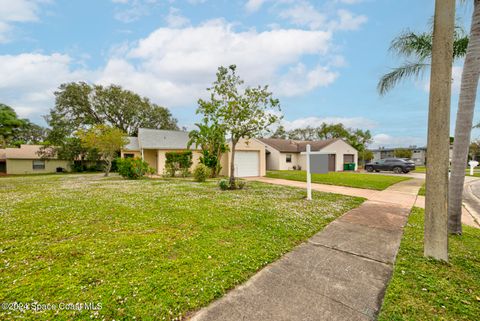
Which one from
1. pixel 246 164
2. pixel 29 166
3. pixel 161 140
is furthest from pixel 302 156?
pixel 29 166

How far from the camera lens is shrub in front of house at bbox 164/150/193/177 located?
50.9ft

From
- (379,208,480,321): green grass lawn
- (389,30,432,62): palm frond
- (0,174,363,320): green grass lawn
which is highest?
(389,30,432,62): palm frond

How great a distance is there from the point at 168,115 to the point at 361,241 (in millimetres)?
33013

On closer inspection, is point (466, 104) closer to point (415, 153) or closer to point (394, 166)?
point (394, 166)

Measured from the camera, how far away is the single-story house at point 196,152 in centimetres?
1670

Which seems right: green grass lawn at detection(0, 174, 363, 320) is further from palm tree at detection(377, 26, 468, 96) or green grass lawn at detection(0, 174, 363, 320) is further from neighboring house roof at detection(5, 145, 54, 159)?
neighboring house roof at detection(5, 145, 54, 159)

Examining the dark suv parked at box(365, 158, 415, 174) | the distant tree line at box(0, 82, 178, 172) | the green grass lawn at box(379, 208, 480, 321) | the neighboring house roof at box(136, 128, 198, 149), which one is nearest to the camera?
the green grass lawn at box(379, 208, 480, 321)

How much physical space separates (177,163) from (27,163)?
23.8 meters

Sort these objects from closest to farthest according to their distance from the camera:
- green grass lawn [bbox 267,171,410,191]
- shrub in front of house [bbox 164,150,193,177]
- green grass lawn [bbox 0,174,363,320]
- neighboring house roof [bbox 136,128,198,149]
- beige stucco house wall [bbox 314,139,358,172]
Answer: green grass lawn [bbox 0,174,363,320] < green grass lawn [bbox 267,171,410,191] < shrub in front of house [bbox 164,150,193,177] < neighboring house roof [bbox 136,128,198,149] < beige stucco house wall [bbox 314,139,358,172]

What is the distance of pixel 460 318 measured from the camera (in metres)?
2.02

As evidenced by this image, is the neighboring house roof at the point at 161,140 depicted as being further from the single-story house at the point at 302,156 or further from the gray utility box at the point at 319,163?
the gray utility box at the point at 319,163

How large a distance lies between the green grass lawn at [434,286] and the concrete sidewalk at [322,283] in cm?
14

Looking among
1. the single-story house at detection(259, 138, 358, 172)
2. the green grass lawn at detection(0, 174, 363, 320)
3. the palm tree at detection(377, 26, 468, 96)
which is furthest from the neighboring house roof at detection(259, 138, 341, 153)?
the green grass lawn at detection(0, 174, 363, 320)

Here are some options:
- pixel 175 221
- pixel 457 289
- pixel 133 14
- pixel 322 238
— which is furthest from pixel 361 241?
pixel 133 14
